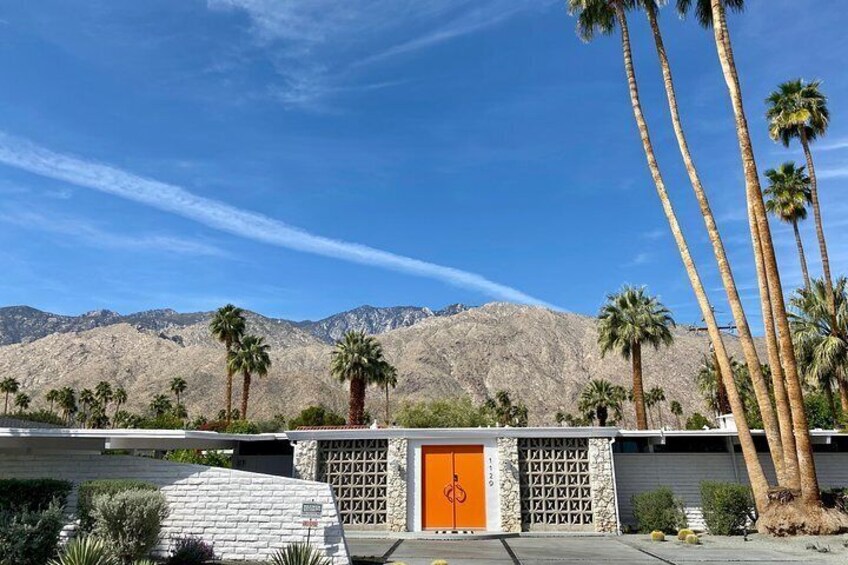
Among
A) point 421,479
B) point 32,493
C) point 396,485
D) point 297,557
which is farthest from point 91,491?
point 421,479

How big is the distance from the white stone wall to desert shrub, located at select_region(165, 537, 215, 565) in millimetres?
198

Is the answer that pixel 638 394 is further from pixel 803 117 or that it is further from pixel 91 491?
pixel 91 491

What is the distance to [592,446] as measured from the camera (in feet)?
68.2

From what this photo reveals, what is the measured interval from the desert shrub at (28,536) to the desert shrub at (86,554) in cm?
61

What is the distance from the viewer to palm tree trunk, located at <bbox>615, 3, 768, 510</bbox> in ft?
59.1

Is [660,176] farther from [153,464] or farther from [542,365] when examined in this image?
[542,365]

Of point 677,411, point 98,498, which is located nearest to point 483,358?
point 677,411

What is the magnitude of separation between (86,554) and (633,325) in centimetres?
3139

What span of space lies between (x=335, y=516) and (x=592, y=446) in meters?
11.4

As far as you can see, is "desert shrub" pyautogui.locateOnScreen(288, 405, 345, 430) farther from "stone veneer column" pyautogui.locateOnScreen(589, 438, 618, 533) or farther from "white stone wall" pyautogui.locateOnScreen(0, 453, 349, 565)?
"white stone wall" pyautogui.locateOnScreen(0, 453, 349, 565)

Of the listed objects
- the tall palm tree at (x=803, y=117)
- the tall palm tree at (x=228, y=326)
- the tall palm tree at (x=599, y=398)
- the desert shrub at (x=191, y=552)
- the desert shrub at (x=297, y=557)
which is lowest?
the desert shrub at (x=191, y=552)

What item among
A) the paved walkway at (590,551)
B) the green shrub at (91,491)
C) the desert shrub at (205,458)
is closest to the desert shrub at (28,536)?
the green shrub at (91,491)

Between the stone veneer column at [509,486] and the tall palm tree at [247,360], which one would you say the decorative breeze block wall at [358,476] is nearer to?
the stone veneer column at [509,486]

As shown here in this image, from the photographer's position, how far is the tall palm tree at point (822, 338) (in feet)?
95.9
